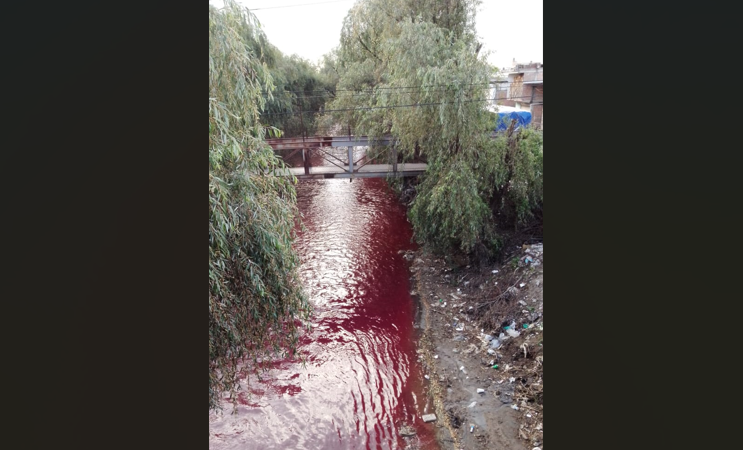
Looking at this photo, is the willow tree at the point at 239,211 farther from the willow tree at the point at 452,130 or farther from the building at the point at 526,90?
the building at the point at 526,90

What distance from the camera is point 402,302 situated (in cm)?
620

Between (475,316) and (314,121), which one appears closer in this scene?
(475,316)

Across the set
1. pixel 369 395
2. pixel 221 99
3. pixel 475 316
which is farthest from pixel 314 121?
pixel 221 99

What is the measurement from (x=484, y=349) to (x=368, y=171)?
2.94 metres

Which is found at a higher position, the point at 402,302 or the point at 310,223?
the point at 310,223

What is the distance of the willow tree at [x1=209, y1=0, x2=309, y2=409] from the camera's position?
2135 millimetres

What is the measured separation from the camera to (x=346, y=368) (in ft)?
15.9

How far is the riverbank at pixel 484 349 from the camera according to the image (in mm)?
4078

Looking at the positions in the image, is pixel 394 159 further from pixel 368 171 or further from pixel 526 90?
pixel 526 90
